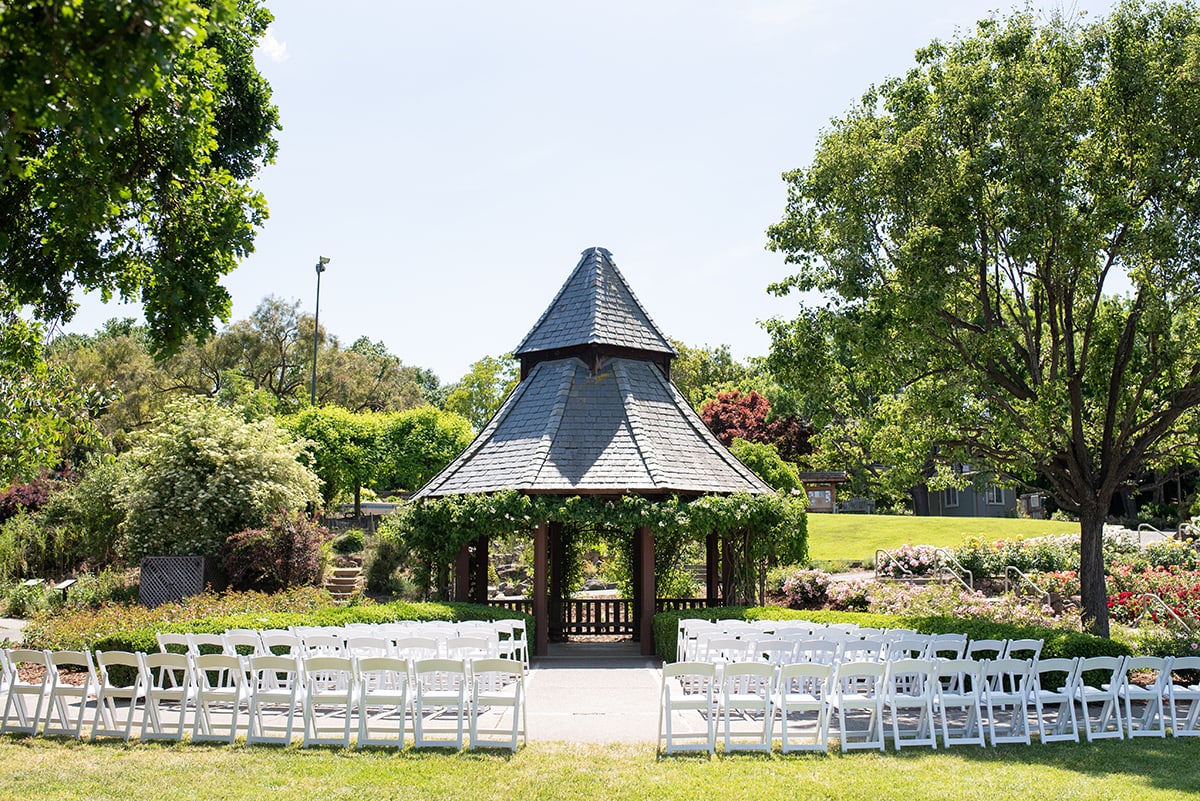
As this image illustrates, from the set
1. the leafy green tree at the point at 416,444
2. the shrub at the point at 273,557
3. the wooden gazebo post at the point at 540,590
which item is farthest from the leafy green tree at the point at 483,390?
the wooden gazebo post at the point at 540,590

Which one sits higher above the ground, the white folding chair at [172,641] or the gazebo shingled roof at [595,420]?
the gazebo shingled roof at [595,420]

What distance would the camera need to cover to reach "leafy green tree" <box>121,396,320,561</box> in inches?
905

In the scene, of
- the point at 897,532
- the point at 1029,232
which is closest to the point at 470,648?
the point at 1029,232

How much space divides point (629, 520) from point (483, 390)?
4022 centimetres

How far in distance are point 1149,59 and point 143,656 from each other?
14658 mm

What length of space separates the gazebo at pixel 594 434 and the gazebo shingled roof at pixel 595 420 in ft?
0.09

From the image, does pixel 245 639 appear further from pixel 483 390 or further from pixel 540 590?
pixel 483 390

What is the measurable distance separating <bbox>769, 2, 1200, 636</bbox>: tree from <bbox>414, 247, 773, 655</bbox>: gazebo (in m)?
3.79

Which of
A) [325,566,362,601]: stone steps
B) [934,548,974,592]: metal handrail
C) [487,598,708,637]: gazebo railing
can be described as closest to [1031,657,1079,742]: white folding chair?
[487,598,708,637]: gazebo railing

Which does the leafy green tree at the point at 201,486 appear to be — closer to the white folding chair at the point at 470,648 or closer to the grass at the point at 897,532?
the white folding chair at the point at 470,648

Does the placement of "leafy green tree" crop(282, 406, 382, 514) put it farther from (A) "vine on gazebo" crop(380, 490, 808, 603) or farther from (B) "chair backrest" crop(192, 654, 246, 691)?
(B) "chair backrest" crop(192, 654, 246, 691)

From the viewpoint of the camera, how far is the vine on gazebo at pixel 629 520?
56.9 feet

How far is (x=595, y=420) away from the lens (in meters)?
19.5

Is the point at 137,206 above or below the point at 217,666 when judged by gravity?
above
